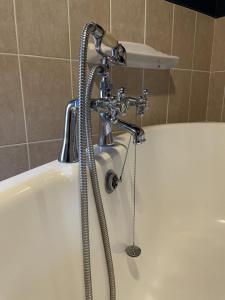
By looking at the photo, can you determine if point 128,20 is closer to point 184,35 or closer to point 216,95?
point 184,35

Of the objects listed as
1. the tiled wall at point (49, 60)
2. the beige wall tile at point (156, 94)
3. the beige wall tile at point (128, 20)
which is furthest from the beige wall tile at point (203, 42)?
the beige wall tile at point (128, 20)

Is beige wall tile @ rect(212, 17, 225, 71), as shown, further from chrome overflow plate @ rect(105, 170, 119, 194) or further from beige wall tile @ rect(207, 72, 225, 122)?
chrome overflow plate @ rect(105, 170, 119, 194)

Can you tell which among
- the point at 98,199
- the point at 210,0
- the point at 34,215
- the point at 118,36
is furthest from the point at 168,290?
the point at 210,0

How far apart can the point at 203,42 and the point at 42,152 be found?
1.12m

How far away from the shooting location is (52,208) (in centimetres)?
57

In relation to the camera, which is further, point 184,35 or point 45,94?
point 184,35

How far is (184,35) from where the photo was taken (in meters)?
1.27

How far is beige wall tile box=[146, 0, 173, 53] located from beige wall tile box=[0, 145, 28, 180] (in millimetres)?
764

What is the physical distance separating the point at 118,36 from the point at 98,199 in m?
0.74

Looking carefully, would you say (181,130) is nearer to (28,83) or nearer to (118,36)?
A: (118,36)

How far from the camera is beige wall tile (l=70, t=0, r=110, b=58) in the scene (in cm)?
87

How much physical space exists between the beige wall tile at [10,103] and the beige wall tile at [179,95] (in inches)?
31.7

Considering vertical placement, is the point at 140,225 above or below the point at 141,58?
below

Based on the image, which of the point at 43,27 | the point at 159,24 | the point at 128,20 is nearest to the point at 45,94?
the point at 43,27
